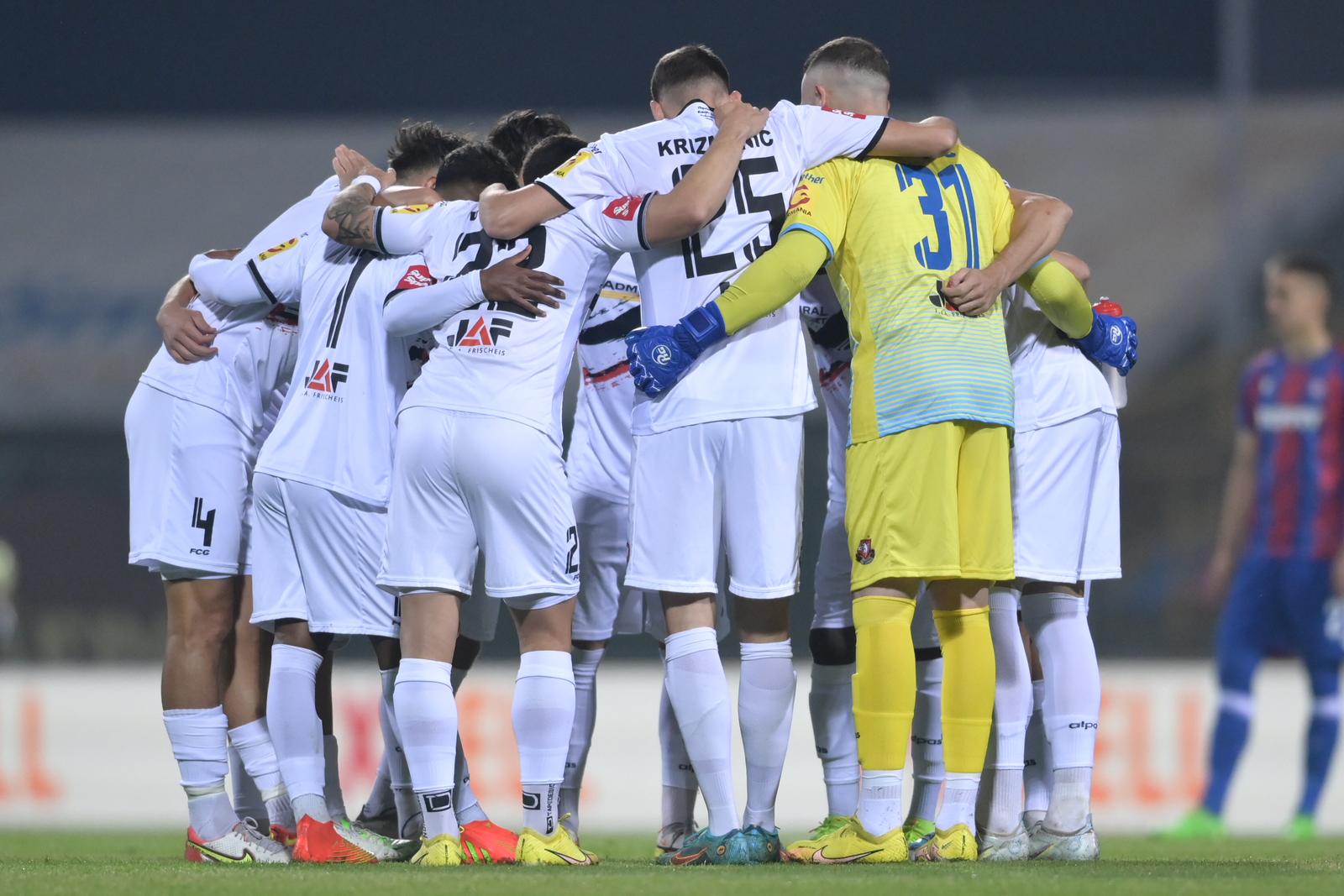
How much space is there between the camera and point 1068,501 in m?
4.59

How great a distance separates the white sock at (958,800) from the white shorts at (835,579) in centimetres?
65

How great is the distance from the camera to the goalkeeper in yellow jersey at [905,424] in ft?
13.2

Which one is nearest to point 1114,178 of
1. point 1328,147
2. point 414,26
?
point 1328,147

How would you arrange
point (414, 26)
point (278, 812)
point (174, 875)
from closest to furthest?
point (174, 875), point (278, 812), point (414, 26)

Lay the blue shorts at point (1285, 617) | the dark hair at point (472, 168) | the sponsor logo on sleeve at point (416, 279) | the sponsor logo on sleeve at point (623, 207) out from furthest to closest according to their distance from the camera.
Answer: the blue shorts at point (1285, 617), the dark hair at point (472, 168), the sponsor logo on sleeve at point (416, 279), the sponsor logo on sleeve at point (623, 207)

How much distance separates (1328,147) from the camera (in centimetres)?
1616

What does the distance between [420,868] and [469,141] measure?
2272 mm

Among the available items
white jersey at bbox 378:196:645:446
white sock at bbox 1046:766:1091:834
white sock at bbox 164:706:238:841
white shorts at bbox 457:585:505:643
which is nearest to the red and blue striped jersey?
white sock at bbox 1046:766:1091:834

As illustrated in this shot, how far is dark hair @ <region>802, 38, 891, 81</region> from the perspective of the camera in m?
4.58

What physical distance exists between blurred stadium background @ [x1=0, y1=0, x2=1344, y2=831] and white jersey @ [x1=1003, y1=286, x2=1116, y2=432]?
7136 mm

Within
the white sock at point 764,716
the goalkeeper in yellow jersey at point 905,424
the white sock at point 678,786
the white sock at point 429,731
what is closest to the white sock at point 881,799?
the goalkeeper in yellow jersey at point 905,424

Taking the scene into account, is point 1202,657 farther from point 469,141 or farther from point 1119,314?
point 469,141

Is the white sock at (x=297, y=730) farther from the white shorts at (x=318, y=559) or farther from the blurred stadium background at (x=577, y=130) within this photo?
the blurred stadium background at (x=577, y=130)

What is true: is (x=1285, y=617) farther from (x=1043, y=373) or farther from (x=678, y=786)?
(x=678, y=786)
